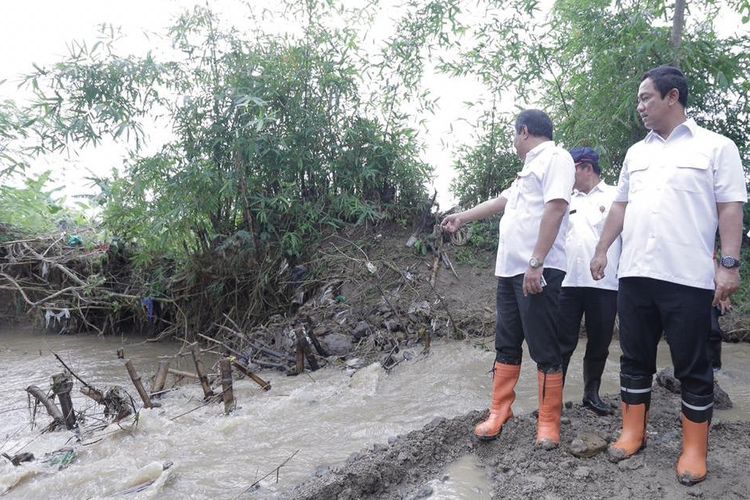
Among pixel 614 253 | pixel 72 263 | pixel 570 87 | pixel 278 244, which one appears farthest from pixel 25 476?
pixel 570 87

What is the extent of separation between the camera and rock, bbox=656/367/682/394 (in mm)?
3750

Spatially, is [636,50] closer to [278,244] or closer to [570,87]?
[570,87]

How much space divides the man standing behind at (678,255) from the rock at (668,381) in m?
1.35

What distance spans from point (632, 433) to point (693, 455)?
278 mm

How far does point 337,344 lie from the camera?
569cm

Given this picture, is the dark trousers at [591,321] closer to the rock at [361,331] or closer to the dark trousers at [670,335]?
the dark trousers at [670,335]

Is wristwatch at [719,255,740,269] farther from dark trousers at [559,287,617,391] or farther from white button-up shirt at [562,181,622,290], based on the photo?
dark trousers at [559,287,617,391]

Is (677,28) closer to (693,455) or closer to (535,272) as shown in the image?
(535,272)

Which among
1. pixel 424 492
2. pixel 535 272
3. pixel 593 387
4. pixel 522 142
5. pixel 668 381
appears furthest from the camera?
pixel 668 381

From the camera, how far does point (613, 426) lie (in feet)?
9.76

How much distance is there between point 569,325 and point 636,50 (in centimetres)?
362

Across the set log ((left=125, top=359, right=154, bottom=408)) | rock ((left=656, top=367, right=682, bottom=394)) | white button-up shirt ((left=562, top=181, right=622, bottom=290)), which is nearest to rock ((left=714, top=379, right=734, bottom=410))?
rock ((left=656, top=367, right=682, bottom=394))

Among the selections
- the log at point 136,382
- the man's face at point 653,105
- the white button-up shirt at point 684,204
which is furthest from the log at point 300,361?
the man's face at point 653,105

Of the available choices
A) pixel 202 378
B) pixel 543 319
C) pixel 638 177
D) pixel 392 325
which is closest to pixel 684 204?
pixel 638 177
